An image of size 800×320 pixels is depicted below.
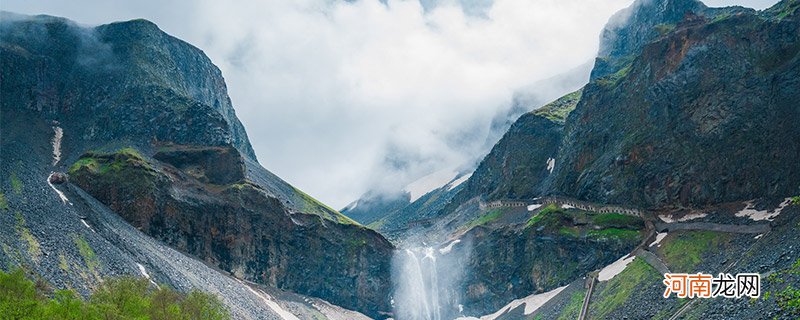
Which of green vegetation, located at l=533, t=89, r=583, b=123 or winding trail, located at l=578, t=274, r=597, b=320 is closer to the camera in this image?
winding trail, located at l=578, t=274, r=597, b=320

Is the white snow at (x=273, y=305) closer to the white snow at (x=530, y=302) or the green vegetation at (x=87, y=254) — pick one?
the green vegetation at (x=87, y=254)

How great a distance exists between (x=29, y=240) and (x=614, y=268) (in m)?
83.3

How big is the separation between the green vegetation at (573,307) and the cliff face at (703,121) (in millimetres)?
26477

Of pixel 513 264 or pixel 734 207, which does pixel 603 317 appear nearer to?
pixel 734 207

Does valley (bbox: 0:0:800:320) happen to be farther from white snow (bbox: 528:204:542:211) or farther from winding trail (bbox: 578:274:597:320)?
white snow (bbox: 528:204:542:211)

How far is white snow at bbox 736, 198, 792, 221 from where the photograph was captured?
7894 cm

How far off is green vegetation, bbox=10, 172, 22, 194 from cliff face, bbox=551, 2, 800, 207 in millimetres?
103196

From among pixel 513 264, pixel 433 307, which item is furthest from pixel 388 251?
pixel 513 264

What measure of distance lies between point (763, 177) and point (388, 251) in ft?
292

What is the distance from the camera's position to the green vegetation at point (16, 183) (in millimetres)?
85688

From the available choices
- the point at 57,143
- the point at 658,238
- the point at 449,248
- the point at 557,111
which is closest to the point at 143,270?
the point at 658,238

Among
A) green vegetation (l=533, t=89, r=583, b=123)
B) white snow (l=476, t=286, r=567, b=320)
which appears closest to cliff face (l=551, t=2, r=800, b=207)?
white snow (l=476, t=286, r=567, b=320)

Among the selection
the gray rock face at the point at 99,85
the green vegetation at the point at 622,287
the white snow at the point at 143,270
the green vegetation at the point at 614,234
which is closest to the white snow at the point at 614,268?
the green vegetation at the point at 622,287

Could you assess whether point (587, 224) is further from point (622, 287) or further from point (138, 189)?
point (138, 189)
